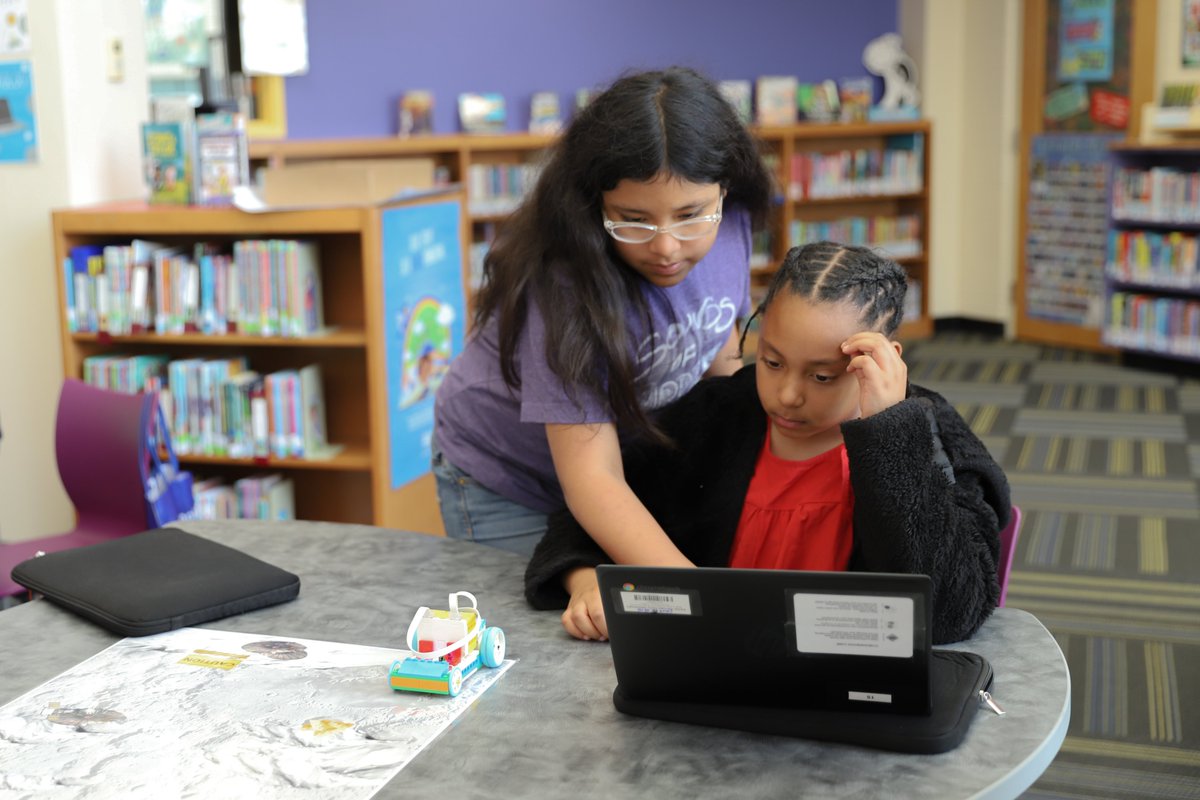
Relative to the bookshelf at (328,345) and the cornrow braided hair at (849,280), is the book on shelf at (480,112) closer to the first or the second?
the bookshelf at (328,345)

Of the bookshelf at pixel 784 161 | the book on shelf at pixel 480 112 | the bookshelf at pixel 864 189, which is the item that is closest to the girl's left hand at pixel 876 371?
the bookshelf at pixel 784 161

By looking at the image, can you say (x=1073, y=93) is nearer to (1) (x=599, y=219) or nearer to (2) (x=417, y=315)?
(2) (x=417, y=315)

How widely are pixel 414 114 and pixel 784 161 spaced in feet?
7.03

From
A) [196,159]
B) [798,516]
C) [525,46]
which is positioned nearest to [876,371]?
[798,516]

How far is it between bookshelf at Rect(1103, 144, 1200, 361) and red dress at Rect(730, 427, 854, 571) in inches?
212

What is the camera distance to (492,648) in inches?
51.0

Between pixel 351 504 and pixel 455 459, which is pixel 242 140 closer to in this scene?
pixel 351 504

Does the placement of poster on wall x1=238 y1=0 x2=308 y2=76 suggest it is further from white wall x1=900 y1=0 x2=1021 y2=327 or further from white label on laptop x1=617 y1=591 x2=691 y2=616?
white label on laptop x1=617 y1=591 x2=691 y2=616

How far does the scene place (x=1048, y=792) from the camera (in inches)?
96.2

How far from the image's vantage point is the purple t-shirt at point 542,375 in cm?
162

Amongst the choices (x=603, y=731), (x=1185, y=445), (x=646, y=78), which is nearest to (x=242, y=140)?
(x=646, y=78)

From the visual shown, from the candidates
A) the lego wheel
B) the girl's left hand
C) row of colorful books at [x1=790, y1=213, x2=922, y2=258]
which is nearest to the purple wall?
row of colorful books at [x1=790, y1=213, x2=922, y2=258]

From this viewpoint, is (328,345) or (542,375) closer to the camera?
(542,375)

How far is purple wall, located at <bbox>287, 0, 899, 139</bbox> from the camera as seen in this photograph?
6.49m
